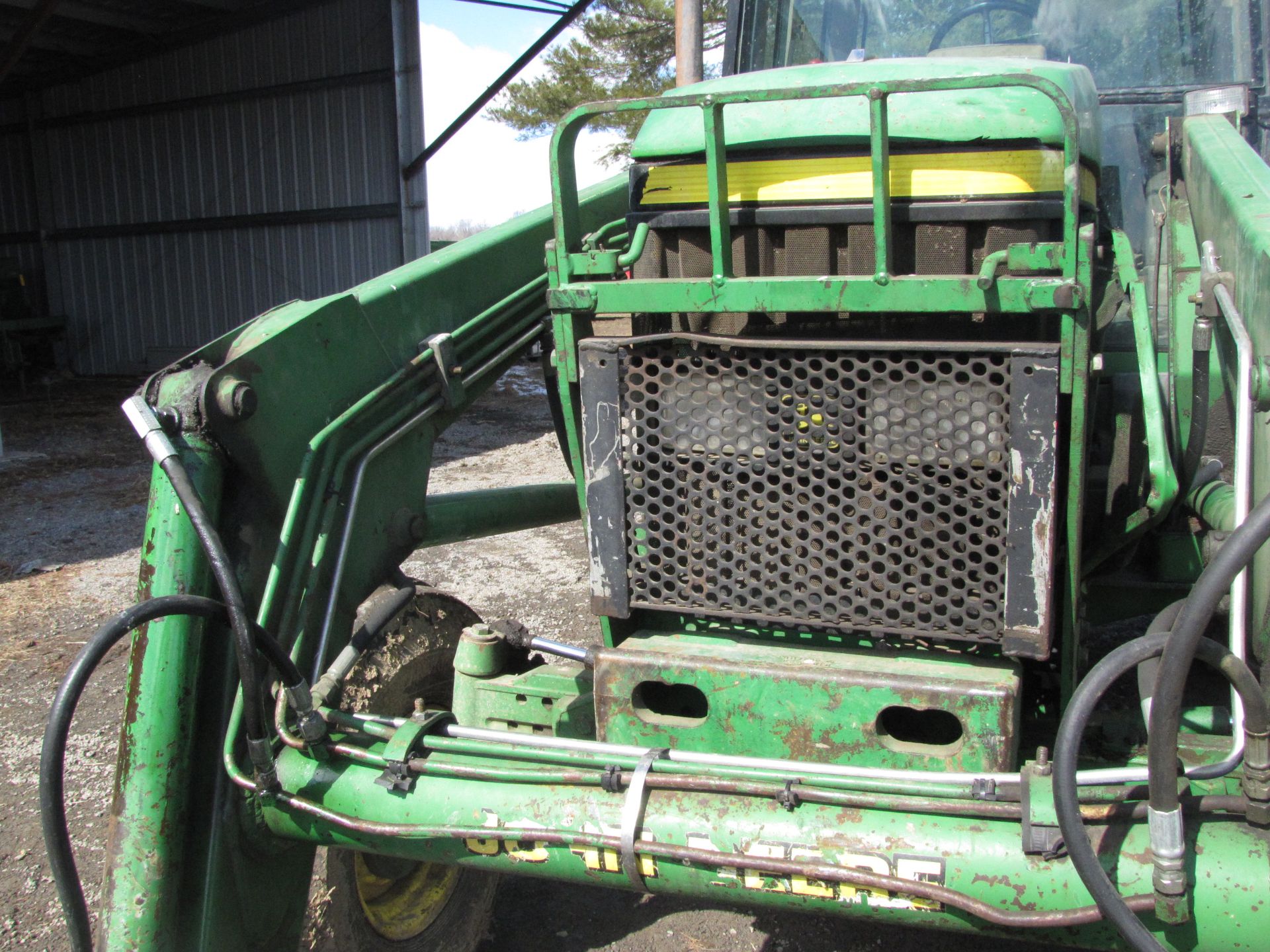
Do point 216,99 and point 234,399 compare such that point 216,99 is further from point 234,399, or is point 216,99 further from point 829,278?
point 829,278

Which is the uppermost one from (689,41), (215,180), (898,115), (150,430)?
(215,180)

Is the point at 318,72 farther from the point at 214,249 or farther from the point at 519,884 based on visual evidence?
the point at 519,884

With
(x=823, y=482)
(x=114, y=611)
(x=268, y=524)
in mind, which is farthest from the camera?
(x=114, y=611)

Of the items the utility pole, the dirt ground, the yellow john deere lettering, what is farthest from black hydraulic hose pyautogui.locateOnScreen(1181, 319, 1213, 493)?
the utility pole

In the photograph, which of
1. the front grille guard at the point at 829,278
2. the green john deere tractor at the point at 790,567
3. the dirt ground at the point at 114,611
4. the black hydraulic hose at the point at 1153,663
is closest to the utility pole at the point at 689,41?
the dirt ground at the point at 114,611

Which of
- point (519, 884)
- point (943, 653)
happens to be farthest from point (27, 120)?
point (943, 653)

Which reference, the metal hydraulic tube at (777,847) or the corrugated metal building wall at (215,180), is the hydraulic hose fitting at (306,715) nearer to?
the metal hydraulic tube at (777,847)

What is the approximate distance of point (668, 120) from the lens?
2.41m

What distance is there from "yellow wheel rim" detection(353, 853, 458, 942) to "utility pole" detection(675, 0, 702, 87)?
4407mm

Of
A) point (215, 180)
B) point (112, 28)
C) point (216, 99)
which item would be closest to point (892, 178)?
point (216, 99)

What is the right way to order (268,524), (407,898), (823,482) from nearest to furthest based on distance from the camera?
(823,482)
(268,524)
(407,898)

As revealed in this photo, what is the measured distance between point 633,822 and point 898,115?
1.40 meters

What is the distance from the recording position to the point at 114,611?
5.97 meters

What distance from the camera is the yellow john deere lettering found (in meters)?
2.07
